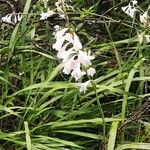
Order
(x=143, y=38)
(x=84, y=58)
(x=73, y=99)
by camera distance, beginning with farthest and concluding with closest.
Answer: (x=73, y=99) → (x=143, y=38) → (x=84, y=58)

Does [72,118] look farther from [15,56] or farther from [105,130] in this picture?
[15,56]

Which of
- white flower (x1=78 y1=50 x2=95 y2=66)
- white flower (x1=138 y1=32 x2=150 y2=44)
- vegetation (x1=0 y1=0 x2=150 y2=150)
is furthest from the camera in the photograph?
white flower (x1=138 y1=32 x2=150 y2=44)

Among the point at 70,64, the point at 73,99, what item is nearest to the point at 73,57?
the point at 70,64

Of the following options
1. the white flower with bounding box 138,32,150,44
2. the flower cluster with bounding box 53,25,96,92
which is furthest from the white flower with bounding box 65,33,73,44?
the white flower with bounding box 138,32,150,44

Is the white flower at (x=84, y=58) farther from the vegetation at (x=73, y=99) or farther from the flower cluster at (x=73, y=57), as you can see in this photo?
the vegetation at (x=73, y=99)

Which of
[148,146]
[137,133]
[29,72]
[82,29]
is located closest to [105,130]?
[137,133]

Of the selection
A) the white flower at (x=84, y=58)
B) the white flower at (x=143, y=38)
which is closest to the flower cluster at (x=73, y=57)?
the white flower at (x=84, y=58)

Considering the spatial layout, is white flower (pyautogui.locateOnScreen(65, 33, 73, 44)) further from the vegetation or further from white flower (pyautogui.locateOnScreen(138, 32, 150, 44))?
white flower (pyautogui.locateOnScreen(138, 32, 150, 44))

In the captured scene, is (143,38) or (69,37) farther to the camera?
(143,38)

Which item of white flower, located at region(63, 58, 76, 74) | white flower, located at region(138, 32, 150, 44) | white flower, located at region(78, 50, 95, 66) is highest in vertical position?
white flower, located at region(138, 32, 150, 44)

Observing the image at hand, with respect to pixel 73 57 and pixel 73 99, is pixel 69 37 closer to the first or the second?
pixel 73 57
